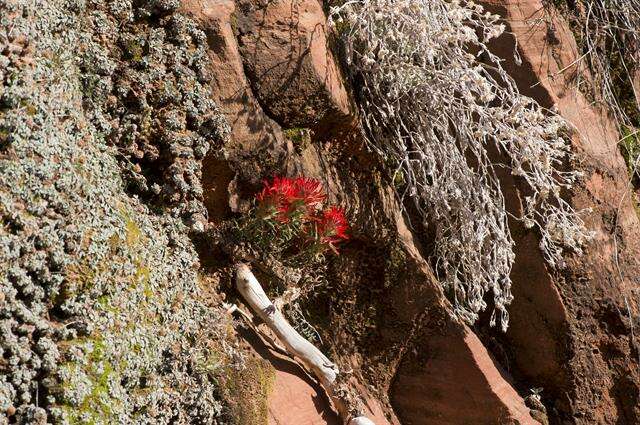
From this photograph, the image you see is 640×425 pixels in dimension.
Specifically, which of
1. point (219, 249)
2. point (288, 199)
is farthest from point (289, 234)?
point (219, 249)

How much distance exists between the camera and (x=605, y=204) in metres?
5.09

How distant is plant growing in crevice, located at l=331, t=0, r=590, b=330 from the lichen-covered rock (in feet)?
3.39

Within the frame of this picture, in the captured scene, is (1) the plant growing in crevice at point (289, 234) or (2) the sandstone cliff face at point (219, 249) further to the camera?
(1) the plant growing in crevice at point (289, 234)

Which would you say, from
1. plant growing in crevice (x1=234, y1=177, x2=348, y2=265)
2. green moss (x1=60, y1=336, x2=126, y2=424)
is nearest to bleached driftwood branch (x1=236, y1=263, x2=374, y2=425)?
plant growing in crevice (x1=234, y1=177, x2=348, y2=265)

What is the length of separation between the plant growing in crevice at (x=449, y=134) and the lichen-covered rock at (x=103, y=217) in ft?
3.39

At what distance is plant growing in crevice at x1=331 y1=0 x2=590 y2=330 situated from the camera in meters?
4.56

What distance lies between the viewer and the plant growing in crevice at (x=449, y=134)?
456 cm

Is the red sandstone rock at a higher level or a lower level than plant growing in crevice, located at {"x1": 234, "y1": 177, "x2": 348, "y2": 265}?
higher

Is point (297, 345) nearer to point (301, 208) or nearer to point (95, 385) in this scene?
point (301, 208)

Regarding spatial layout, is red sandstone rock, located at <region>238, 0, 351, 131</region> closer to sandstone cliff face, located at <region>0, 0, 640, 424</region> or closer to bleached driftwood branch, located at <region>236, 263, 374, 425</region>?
sandstone cliff face, located at <region>0, 0, 640, 424</region>

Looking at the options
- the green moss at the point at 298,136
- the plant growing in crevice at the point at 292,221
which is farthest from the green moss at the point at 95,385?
the green moss at the point at 298,136

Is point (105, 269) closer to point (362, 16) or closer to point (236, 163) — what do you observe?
point (236, 163)

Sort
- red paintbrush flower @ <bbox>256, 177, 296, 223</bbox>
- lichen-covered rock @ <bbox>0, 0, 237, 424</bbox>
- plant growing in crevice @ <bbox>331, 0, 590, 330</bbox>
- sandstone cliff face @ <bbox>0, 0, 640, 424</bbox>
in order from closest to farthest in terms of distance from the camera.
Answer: lichen-covered rock @ <bbox>0, 0, 237, 424</bbox>, sandstone cliff face @ <bbox>0, 0, 640, 424</bbox>, red paintbrush flower @ <bbox>256, 177, 296, 223</bbox>, plant growing in crevice @ <bbox>331, 0, 590, 330</bbox>

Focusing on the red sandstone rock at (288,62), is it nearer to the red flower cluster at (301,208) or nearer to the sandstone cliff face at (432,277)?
the sandstone cliff face at (432,277)
